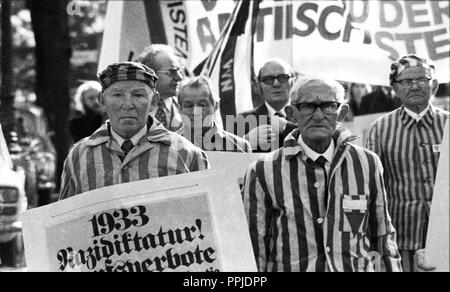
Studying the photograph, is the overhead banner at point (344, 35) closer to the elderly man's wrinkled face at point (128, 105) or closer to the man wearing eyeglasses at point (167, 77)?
the man wearing eyeglasses at point (167, 77)

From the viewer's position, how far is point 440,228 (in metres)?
6.88

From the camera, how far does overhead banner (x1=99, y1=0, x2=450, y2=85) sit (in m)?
12.2

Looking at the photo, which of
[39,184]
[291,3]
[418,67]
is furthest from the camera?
[39,184]

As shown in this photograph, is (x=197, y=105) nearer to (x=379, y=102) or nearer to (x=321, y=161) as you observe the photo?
(x=321, y=161)

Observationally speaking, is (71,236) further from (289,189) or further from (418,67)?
(418,67)

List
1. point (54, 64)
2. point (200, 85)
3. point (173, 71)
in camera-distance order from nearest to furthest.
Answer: point (200, 85) → point (173, 71) → point (54, 64)

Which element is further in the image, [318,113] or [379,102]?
[379,102]

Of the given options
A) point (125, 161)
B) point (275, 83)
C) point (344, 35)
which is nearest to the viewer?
point (125, 161)

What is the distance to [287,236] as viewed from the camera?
7.23m

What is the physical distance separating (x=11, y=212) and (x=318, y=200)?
6.37 meters

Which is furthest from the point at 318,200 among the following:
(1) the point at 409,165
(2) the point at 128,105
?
(1) the point at 409,165

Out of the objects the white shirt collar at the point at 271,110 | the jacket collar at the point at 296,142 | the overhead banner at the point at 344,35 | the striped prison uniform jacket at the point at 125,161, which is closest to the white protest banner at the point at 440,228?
the jacket collar at the point at 296,142
